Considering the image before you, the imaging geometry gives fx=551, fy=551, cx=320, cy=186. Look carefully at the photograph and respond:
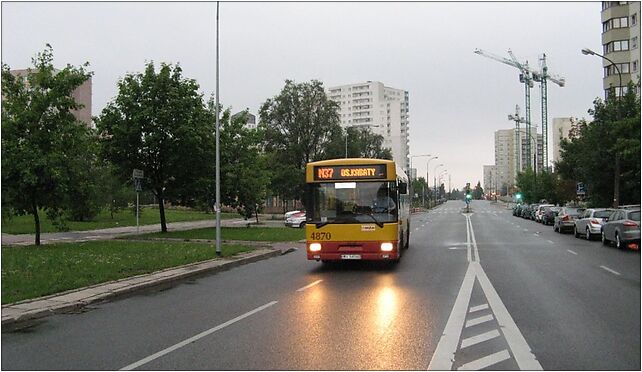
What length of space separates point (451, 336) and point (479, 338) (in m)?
0.35

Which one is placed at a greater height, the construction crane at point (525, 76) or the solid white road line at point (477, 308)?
the construction crane at point (525, 76)

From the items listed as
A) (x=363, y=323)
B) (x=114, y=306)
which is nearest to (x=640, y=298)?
(x=363, y=323)

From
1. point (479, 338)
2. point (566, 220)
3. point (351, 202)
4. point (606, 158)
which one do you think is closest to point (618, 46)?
point (606, 158)

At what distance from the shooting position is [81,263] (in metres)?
14.6

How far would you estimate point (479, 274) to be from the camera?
1347 cm

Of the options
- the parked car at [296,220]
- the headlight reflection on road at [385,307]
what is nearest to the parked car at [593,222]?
the parked car at [296,220]

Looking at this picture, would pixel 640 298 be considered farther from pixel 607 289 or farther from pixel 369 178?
pixel 369 178

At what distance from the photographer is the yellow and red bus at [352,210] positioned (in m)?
14.4

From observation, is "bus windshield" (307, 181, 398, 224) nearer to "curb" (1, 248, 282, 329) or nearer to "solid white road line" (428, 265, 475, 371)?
"curb" (1, 248, 282, 329)

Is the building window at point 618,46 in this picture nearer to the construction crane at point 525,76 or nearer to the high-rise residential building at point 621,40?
the high-rise residential building at point 621,40

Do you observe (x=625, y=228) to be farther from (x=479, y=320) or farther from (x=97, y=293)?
(x=97, y=293)

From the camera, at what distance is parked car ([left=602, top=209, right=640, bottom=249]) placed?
19997 mm

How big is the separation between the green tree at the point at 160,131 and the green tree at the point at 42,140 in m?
6.08

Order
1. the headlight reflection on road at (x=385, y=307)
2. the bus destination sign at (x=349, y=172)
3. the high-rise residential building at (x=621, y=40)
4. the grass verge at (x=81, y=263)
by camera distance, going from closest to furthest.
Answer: the headlight reflection on road at (x=385, y=307) < the grass verge at (x=81, y=263) < the bus destination sign at (x=349, y=172) < the high-rise residential building at (x=621, y=40)
